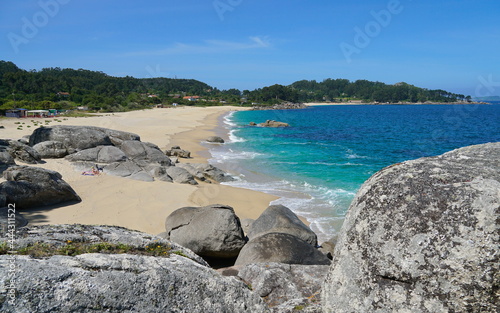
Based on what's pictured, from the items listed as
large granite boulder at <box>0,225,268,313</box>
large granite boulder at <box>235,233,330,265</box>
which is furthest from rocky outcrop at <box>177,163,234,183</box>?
large granite boulder at <box>0,225,268,313</box>

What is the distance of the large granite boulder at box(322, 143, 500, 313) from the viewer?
2.54 m

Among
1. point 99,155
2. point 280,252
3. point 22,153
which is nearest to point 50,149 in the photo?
point 22,153

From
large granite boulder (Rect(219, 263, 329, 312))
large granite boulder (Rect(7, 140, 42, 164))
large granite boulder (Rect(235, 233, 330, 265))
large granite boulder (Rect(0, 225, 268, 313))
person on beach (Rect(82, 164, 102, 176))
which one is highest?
large granite boulder (Rect(0, 225, 268, 313))

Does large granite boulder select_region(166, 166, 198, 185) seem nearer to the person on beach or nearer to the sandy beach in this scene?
the sandy beach

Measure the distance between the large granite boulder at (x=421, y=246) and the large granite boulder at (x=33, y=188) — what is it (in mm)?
13507

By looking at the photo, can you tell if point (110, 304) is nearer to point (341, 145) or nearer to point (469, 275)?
point (469, 275)

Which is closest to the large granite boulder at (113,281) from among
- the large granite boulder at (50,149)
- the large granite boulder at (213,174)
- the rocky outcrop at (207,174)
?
the rocky outcrop at (207,174)

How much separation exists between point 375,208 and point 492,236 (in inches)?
33.4

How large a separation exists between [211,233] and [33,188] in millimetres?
8151

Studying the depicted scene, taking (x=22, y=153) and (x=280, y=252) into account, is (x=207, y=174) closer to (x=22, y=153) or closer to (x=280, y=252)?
(x=22, y=153)

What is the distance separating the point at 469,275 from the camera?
254cm

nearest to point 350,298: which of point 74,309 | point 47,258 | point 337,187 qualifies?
point 74,309

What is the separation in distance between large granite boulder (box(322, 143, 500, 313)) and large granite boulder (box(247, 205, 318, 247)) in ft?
26.5

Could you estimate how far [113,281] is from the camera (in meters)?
2.69
